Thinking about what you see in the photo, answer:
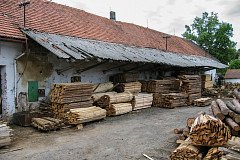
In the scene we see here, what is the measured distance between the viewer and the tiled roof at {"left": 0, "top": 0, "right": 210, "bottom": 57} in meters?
14.1

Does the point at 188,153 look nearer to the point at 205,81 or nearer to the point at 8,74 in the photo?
the point at 8,74

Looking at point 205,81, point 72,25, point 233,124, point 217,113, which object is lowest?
point 233,124

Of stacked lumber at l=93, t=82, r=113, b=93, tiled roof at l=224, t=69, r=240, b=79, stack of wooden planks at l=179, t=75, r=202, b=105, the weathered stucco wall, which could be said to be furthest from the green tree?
the weathered stucco wall

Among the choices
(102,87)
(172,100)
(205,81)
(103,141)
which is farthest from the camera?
(205,81)

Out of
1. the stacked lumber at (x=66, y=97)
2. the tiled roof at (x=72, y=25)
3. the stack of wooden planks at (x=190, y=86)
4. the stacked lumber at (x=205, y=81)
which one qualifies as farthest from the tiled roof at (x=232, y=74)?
the stacked lumber at (x=66, y=97)

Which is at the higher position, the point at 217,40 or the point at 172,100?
the point at 217,40

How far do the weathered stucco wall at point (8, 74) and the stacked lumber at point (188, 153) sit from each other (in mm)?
7862

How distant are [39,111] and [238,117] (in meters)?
8.57

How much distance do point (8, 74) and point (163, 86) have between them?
10.2 meters

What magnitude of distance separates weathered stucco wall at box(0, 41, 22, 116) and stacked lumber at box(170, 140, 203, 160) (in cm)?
786

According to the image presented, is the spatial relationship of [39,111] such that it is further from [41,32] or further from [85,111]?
[41,32]

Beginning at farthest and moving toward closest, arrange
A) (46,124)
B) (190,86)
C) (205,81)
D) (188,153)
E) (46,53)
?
(205,81) < (190,86) < (46,53) < (46,124) < (188,153)

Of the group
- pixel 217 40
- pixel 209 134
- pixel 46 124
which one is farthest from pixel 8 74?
pixel 217 40

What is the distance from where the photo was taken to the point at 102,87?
15703mm
